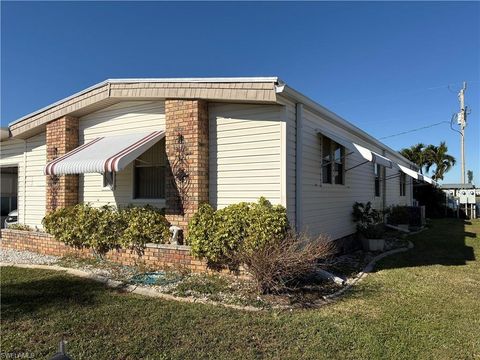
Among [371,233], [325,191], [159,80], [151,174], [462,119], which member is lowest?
[371,233]

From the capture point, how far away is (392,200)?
18.5m

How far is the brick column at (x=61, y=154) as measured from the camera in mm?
10641

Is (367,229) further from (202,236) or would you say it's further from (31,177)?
(31,177)

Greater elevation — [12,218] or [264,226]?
[264,226]

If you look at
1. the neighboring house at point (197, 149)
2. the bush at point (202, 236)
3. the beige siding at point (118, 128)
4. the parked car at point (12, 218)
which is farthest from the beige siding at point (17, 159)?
the bush at point (202, 236)

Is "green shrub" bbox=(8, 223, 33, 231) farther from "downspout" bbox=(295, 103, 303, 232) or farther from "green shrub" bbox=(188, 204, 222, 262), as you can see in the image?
"downspout" bbox=(295, 103, 303, 232)

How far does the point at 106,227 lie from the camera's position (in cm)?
905

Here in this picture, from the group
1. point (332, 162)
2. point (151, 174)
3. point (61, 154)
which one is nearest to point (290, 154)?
point (332, 162)

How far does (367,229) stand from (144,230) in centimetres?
725

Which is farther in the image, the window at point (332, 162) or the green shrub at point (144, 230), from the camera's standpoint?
the window at point (332, 162)

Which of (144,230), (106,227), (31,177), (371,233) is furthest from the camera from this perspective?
(31,177)

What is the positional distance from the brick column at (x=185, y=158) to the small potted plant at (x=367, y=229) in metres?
5.98

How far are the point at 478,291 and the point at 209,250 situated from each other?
5.21 meters

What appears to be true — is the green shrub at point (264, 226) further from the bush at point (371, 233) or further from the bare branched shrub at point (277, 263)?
the bush at point (371, 233)
